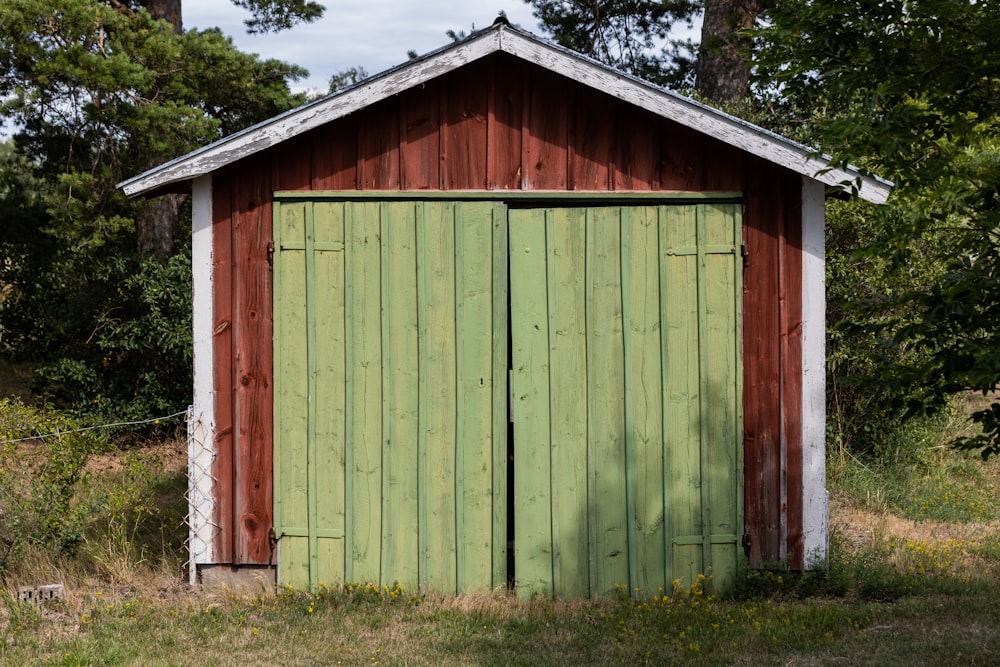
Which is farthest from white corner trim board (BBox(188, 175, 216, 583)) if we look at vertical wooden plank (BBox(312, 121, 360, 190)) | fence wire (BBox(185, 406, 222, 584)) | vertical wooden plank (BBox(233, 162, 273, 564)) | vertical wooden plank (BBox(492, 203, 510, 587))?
vertical wooden plank (BBox(492, 203, 510, 587))

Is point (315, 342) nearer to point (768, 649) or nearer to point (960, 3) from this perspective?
point (768, 649)

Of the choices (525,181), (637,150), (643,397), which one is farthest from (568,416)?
(637,150)

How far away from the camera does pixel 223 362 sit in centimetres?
668

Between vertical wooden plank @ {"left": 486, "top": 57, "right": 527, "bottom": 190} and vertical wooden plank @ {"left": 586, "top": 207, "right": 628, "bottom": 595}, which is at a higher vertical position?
vertical wooden plank @ {"left": 486, "top": 57, "right": 527, "bottom": 190}

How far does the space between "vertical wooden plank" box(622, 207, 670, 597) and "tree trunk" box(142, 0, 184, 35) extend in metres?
9.91

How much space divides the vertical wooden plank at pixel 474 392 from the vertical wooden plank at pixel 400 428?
0.97ft

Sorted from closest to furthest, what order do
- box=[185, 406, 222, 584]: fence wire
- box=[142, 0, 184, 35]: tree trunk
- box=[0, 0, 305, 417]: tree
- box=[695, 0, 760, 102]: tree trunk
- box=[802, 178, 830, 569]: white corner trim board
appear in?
1. box=[802, 178, 830, 569]: white corner trim board
2. box=[185, 406, 222, 584]: fence wire
3. box=[0, 0, 305, 417]: tree
4. box=[695, 0, 760, 102]: tree trunk
5. box=[142, 0, 184, 35]: tree trunk

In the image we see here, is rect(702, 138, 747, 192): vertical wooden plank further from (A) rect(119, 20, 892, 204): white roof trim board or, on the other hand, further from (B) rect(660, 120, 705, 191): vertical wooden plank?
(A) rect(119, 20, 892, 204): white roof trim board

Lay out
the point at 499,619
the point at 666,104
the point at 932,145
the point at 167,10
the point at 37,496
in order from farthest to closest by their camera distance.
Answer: the point at 167,10, the point at 37,496, the point at 666,104, the point at 499,619, the point at 932,145

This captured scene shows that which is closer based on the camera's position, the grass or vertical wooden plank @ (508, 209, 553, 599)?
the grass

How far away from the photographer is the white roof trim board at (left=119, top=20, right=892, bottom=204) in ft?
20.7

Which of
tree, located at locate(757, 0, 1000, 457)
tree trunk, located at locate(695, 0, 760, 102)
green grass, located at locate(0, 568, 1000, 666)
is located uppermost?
tree trunk, located at locate(695, 0, 760, 102)

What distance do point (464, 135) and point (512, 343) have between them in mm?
1399

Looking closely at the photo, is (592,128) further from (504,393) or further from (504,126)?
(504,393)
